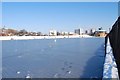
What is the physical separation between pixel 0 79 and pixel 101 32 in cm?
9051

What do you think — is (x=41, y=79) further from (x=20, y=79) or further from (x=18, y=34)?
(x=18, y=34)

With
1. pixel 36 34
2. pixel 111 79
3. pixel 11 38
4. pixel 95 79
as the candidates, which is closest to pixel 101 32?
pixel 11 38

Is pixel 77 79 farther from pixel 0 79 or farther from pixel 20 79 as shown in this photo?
pixel 0 79

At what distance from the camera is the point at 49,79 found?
36.2ft

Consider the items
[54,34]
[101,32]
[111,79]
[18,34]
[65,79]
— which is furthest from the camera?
[54,34]

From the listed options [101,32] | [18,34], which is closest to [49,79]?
[101,32]

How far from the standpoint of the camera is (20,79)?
11156 millimetres

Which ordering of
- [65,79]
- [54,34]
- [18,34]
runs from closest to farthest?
[65,79] < [18,34] < [54,34]

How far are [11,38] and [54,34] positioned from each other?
43368 mm

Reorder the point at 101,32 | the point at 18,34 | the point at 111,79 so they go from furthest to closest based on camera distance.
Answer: the point at 18,34, the point at 101,32, the point at 111,79

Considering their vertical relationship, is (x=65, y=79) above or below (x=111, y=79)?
below

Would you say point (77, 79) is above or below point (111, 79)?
below

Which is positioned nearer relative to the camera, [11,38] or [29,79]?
[29,79]

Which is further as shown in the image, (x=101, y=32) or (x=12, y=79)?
(x=101, y=32)
